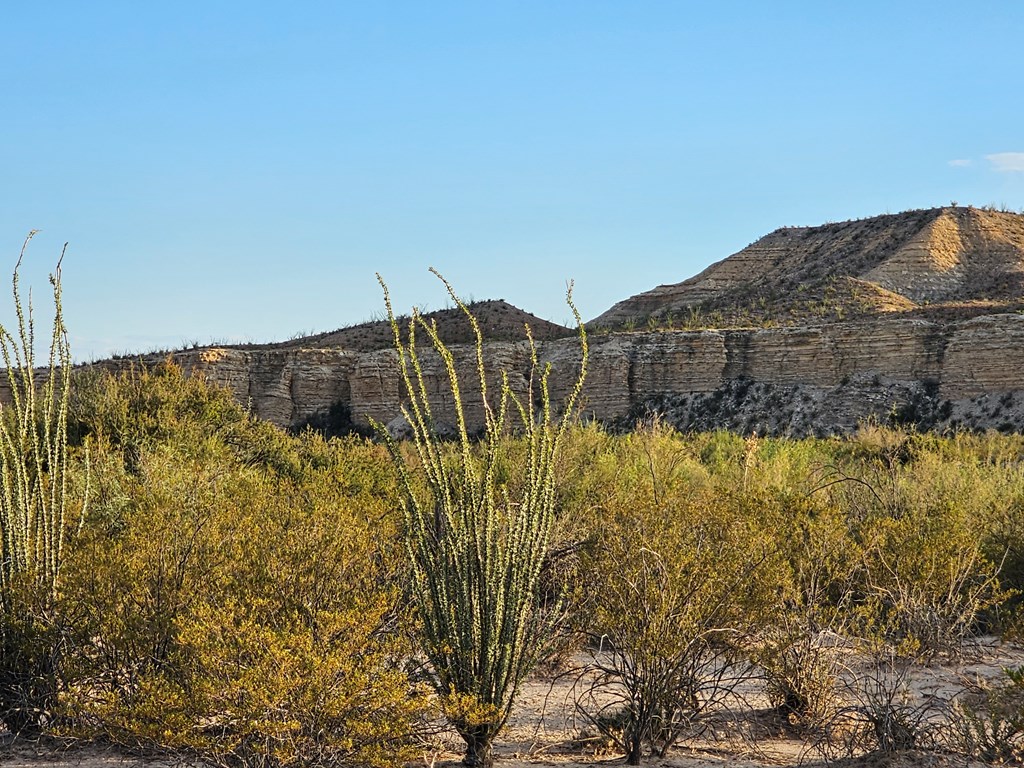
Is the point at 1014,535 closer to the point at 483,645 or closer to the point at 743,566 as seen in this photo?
the point at 743,566

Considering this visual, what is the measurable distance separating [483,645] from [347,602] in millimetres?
984

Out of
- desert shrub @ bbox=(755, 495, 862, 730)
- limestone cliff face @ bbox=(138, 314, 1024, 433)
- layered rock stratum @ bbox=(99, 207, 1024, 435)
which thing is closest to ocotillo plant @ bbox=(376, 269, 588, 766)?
desert shrub @ bbox=(755, 495, 862, 730)

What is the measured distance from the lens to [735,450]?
20922mm

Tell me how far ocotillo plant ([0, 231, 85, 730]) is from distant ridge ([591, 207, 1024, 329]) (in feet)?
135

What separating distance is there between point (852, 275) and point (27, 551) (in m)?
57.6

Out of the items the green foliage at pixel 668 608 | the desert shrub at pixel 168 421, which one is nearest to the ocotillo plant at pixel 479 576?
the green foliage at pixel 668 608

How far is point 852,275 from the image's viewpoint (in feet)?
201

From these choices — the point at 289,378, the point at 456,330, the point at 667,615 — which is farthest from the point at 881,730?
the point at 456,330

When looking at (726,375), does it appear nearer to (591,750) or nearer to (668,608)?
(591,750)

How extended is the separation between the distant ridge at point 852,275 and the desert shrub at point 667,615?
3984 cm

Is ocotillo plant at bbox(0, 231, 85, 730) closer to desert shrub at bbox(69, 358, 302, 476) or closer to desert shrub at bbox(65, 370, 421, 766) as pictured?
desert shrub at bbox(65, 370, 421, 766)

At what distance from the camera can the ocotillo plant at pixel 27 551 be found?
775cm

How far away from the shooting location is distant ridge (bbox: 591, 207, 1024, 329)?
53875mm

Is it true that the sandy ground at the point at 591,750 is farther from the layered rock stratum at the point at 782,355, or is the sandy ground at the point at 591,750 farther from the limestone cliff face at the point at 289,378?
the limestone cliff face at the point at 289,378
